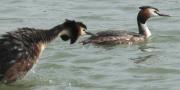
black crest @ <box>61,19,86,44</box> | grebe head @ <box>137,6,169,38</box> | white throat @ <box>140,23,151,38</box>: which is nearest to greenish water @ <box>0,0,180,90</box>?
white throat @ <box>140,23,151,38</box>

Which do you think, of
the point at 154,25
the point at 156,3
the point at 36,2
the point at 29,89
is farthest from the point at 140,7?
the point at 29,89

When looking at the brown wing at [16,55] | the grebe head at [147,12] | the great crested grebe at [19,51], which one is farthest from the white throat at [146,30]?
the brown wing at [16,55]

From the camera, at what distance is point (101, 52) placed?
52.0 ft

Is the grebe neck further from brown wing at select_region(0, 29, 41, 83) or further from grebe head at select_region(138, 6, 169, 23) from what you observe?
brown wing at select_region(0, 29, 41, 83)

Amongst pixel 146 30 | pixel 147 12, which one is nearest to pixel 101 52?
pixel 146 30

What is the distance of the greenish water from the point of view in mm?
12859

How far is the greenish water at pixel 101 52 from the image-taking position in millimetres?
12859

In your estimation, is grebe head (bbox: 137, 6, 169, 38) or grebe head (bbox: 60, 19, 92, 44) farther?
grebe head (bbox: 137, 6, 169, 38)

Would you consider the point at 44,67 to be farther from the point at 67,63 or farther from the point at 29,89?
the point at 29,89

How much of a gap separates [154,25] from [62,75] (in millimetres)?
6085

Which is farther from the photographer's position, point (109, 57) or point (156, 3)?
point (156, 3)

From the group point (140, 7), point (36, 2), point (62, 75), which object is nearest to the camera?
point (62, 75)

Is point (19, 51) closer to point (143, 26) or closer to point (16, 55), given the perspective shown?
point (16, 55)

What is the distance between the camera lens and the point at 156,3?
2058cm
